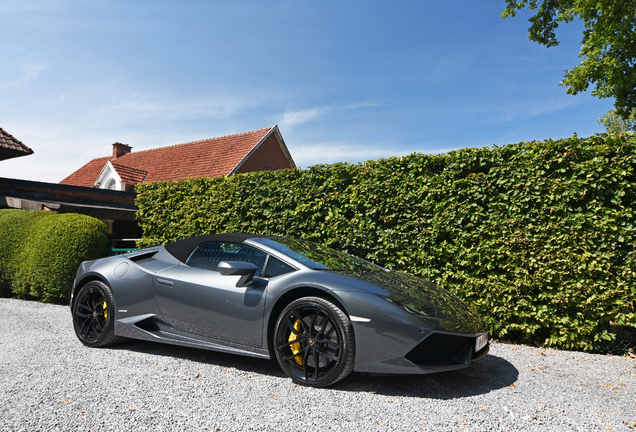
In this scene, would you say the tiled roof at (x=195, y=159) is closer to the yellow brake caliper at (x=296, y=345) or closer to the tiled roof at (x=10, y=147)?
the tiled roof at (x=10, y=147)

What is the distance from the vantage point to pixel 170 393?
3033 mm

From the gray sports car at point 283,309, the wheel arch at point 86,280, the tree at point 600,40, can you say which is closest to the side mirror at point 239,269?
the gray sports car at point 283,309

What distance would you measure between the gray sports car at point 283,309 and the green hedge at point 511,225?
51.5 inches

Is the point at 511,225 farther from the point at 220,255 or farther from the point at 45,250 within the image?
the point at 45,250

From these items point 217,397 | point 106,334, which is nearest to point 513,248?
point 217,397

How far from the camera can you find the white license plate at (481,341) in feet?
10.8

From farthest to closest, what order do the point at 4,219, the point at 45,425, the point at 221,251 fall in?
the point at 4,219 < the point at 221,251 < the point at 45,425

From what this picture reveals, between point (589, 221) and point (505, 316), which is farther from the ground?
point (589, 221)

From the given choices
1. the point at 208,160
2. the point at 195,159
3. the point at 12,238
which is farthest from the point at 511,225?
the point at 195,159

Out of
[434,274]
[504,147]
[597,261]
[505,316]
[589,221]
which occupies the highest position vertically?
[504,147]

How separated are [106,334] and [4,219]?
5.91 metres

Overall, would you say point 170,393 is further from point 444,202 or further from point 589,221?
point 589,221

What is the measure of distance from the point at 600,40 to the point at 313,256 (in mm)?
12203

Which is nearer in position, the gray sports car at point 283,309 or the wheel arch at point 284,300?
the gray sports car at point 283,309
